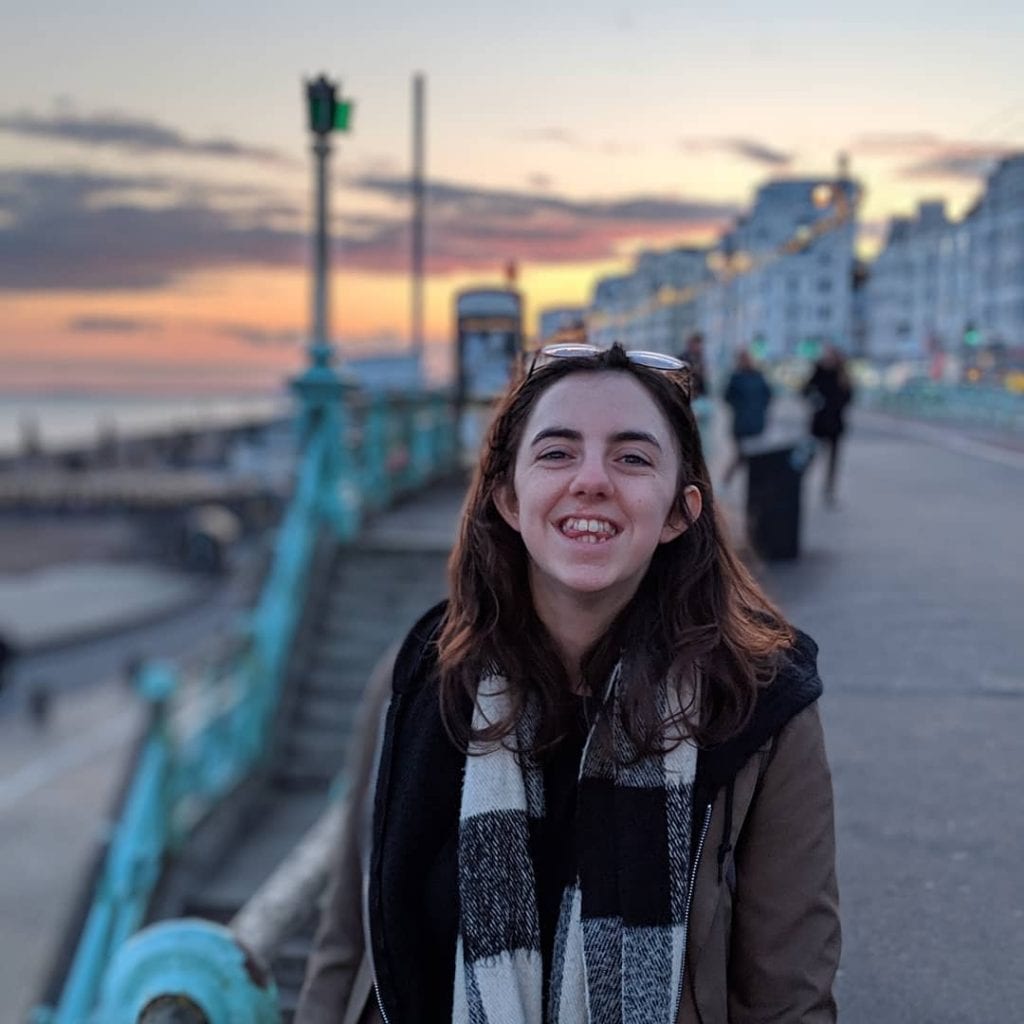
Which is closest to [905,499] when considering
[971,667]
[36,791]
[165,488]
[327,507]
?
[327,507]

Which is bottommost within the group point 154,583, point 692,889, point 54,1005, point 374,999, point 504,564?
point 154,583

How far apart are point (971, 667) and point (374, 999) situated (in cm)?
482

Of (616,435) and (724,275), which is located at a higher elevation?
(724,275)

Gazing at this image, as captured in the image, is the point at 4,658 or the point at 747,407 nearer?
the point at 747,407

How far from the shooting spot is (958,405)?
32750mm

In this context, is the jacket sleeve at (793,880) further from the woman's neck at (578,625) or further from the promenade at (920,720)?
the promenade at (920,720)

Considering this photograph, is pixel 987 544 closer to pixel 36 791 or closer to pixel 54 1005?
pixel 54 1005

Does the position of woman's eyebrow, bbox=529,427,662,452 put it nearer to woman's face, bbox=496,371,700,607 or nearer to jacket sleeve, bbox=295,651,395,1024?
woman's face, bbox=496,371,700,607

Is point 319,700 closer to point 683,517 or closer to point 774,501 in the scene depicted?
point 774,501

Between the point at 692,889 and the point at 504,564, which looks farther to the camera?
the point at 504,564

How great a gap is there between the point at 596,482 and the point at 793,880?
68 cm

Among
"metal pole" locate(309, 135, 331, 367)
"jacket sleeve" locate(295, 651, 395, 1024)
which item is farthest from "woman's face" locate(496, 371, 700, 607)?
"metal pole" locate(309, 135, 331, 367)

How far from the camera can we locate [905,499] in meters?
14.1

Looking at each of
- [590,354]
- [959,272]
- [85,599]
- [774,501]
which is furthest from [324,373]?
[85,599]
